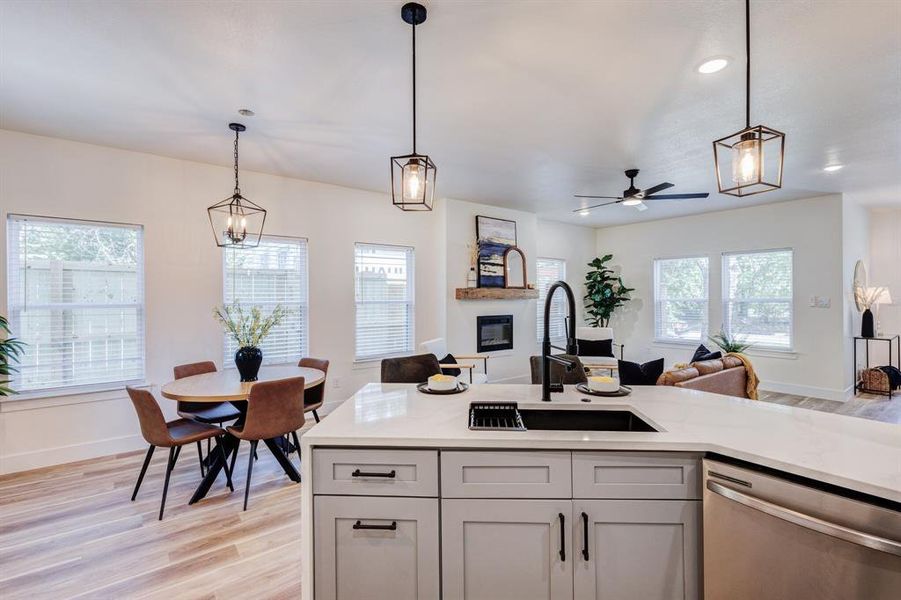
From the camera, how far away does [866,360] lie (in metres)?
6.06

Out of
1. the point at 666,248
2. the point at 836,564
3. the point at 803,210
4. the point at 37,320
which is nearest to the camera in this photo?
the point at 836,564

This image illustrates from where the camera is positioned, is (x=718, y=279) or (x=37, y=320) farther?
(x=718, y=279)

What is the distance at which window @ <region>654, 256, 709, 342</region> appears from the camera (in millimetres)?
6680

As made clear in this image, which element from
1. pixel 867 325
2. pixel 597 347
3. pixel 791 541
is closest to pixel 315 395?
pixel 791 541

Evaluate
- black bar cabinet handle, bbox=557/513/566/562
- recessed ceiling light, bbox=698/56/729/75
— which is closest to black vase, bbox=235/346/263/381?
black bar cabinet handle, bbox=557/513/566/562

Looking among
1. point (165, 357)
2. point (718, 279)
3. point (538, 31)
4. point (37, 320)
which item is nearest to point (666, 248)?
point (718, 279)

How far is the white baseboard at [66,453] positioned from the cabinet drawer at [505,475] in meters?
3.84

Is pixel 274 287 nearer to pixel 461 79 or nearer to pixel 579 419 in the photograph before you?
pixel 461 79

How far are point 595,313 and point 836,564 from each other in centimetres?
672

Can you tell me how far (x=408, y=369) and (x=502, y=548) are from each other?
5.52 feet

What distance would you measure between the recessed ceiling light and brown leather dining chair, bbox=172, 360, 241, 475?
13.2 ft

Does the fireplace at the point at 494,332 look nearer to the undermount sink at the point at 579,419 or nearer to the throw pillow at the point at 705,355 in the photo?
the throw pillow at the point at 705,355

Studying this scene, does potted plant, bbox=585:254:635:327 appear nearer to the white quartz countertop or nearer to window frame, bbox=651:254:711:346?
window frame, bbox=651:254:711:346

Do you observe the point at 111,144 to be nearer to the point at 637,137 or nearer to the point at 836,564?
the point at 637,137
